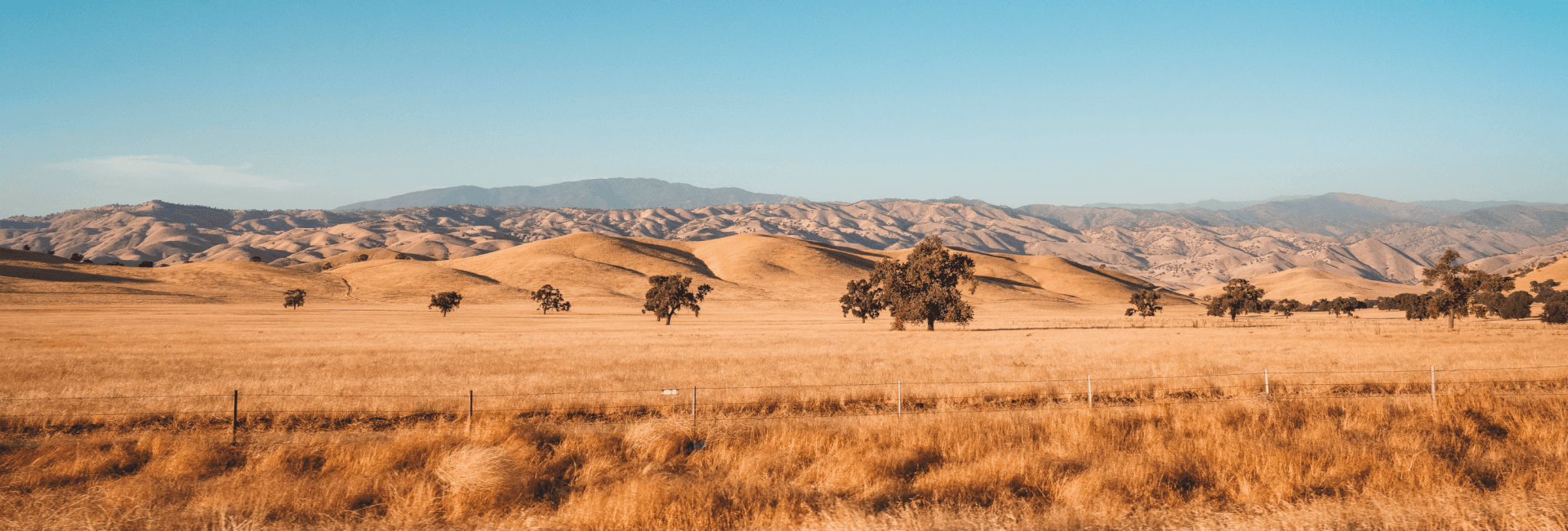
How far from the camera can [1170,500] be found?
11078 millimetres

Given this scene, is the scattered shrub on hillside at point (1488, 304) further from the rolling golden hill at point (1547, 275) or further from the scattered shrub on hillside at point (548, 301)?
the scattered shrub on hillside at point (548, 301)

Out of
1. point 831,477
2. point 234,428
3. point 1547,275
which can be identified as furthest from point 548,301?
point 1547,275

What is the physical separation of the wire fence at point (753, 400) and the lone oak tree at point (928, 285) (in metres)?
37.1

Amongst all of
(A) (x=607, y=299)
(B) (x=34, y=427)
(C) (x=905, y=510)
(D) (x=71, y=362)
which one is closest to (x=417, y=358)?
(D) (x=71, y=362)

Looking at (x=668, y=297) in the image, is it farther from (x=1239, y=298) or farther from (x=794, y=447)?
(x=794, y=447)

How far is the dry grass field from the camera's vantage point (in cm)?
1046

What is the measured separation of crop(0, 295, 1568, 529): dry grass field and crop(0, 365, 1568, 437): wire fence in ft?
0.46

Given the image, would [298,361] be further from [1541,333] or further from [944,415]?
[1541,333]

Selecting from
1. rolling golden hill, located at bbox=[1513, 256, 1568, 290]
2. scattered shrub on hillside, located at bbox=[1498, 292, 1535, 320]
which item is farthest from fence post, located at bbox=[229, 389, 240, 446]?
rolling golden hill, located at bbox=[1513, 256, 1568, 290]

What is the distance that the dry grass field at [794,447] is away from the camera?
10.5 meters

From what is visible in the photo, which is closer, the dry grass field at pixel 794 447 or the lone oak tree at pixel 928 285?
the dry grass field at pixel 794 447

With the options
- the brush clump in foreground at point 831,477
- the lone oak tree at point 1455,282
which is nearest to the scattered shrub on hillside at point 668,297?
the lone oak tree at point 1455,282

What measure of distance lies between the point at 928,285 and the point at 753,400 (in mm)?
45908

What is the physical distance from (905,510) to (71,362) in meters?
39.8
